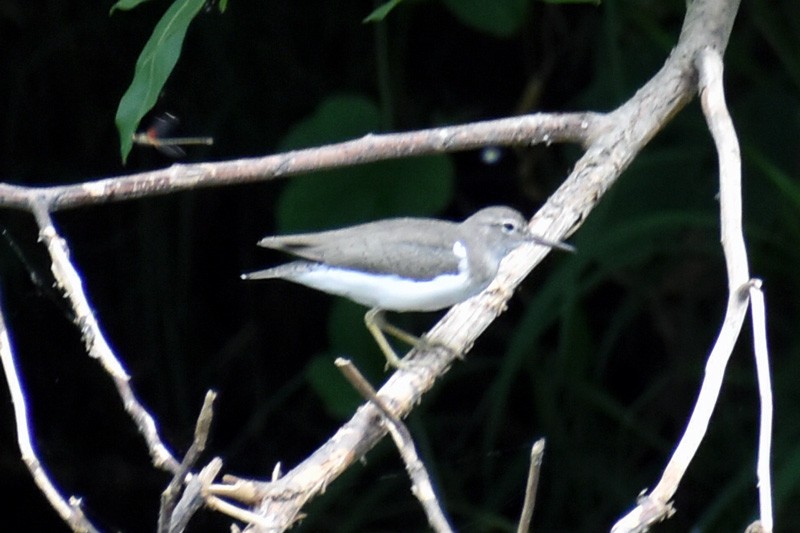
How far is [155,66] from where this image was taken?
255cm

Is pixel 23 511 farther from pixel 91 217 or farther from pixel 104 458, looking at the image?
pixel 91 217

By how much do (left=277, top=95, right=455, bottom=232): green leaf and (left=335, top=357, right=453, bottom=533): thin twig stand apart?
6.17ft

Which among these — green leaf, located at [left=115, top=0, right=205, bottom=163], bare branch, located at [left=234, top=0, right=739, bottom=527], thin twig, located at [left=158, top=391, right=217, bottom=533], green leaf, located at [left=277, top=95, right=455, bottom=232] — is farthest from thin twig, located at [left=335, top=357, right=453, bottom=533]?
green leaf, located at [left=277, top=95, right=455, bottom=232]

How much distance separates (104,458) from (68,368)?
0.38m

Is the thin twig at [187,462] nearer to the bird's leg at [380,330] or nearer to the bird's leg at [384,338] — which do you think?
the bird's leg at [384,338]

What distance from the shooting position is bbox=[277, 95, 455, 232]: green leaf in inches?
154

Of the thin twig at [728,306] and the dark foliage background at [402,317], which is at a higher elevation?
the dark foliage background at [402,317]

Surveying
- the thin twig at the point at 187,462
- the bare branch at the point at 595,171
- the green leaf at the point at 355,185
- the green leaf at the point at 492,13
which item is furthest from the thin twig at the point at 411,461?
the green leaf at the point at 492,13

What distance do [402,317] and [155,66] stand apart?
1.99 metres

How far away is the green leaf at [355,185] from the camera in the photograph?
392 cm

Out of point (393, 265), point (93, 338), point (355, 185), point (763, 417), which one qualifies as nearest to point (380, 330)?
point (393, 265)

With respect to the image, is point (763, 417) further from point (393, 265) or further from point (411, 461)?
point (393, 265)

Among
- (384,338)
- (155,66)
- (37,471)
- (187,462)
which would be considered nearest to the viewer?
(187,462)

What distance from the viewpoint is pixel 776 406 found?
3973 mm
